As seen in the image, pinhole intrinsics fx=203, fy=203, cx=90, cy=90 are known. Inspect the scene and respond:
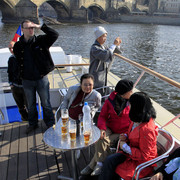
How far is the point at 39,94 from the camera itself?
10.4ft

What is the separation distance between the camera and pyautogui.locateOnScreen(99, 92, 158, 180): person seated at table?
1.84 metres

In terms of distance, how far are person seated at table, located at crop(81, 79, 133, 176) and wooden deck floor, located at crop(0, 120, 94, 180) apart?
Result: 1.58ft

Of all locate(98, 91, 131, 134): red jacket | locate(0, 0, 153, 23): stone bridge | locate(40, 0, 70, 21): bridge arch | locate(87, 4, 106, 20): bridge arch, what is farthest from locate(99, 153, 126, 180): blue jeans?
locate(87, 4, 106, 20): bridge arch

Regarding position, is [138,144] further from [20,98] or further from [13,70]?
[20,98]

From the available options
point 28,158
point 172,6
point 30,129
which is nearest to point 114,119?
point 28,158

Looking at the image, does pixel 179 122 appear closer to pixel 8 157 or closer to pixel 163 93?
pixel 8 157

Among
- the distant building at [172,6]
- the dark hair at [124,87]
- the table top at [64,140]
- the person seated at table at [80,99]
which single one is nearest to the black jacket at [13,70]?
the person seated at table at [80,99]

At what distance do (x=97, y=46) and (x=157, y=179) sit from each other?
1978 mm

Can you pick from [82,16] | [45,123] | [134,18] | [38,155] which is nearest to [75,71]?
[45,123]

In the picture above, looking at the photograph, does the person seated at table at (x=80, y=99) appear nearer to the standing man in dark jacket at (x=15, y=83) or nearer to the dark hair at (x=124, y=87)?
the dark hair at (x=124, y=87)

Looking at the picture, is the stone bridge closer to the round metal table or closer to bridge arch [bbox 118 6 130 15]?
bridge arch [bbox 118 6 130 15]

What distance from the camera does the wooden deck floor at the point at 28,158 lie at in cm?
251

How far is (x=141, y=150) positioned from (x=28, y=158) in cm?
165

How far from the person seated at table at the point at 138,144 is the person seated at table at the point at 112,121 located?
0.31m
